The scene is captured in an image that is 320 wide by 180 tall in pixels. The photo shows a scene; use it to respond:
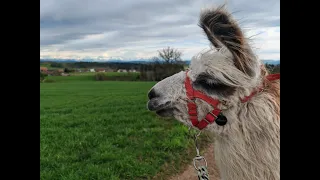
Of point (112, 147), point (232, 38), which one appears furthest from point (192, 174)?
point (232, 38)

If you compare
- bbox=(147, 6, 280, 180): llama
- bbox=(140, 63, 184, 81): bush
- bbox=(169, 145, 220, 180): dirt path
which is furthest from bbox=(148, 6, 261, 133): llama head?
bbox=(169, 145, 220, 180): dirt path

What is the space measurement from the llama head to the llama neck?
0.25 ft

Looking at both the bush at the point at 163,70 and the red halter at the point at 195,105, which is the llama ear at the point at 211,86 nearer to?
the red halter at the point at 195,105

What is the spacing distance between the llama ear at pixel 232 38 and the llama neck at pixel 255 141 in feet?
0.76

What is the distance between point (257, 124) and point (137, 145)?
462 centimetres

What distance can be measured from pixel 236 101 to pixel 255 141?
0.91 ft

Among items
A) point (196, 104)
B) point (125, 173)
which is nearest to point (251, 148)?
point (196, 104)

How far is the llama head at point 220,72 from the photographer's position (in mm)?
2010

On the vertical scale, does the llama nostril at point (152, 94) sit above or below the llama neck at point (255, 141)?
above

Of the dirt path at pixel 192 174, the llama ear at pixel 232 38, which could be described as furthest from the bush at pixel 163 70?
the dirt path at pixel 192 174

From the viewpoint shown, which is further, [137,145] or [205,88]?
[137,145]

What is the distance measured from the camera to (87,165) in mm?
5188
